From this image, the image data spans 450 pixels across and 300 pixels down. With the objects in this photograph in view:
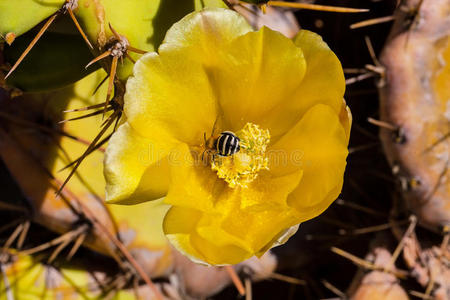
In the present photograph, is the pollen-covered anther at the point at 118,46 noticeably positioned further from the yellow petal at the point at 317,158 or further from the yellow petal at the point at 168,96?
the yellow petal at the point at 317,158

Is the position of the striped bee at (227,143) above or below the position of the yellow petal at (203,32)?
below

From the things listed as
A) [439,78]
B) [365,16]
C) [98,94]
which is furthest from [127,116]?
[365,16]

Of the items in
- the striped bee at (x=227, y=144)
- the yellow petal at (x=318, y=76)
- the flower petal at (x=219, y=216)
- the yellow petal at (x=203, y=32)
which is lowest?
the flower petal at (x=219, y=216)

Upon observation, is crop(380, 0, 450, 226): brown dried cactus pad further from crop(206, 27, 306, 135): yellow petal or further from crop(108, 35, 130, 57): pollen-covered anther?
crop(108, 35, 130, 57): pollen-covered anther

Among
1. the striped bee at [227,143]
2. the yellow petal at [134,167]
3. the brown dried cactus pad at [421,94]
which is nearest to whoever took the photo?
the yellow petal at [134,167]

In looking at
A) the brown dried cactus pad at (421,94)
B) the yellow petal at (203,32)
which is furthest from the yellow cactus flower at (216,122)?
the brown dried cactus pad at (421,94)

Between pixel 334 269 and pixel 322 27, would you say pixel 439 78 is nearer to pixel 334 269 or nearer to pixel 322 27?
pixel 322 27

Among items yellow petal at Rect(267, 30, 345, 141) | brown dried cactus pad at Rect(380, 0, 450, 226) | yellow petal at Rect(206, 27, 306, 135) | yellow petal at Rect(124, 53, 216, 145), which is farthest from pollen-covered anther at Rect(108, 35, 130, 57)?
brown dried cactus pad at Rect(380, 0, 450, 226)
